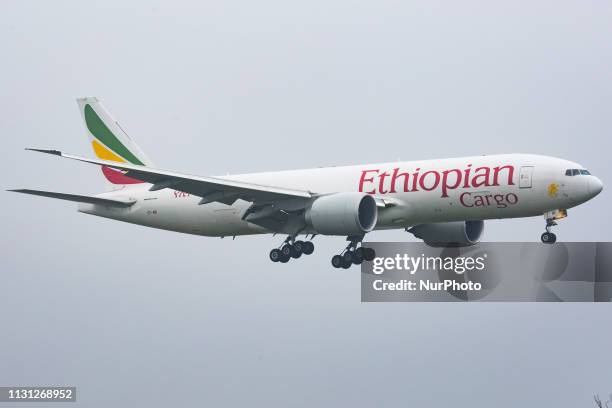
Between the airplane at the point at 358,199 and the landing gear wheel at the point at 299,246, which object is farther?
the landing gear wheel at the point at 299,246

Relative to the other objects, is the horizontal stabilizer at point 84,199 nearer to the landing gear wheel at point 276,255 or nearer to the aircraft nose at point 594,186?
the landing gear wheel at point 276,255

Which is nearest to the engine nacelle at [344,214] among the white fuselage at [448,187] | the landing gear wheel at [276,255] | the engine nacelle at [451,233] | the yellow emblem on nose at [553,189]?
the white fuselage at [448,187]

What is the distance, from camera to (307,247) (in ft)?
237

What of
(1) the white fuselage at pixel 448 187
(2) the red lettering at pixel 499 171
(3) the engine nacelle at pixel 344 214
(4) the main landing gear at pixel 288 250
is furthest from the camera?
(4) the main landing gear at pixel 288 250

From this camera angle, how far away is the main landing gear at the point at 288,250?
236 ft

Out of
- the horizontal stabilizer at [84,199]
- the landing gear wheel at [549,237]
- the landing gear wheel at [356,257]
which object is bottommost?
the landing gear wheel at [356,257]

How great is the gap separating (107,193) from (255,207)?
34.2 ft

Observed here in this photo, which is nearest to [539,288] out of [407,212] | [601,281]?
[601,281]

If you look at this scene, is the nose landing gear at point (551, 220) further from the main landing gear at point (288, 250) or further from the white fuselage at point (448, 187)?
the main landing gear at point (288, 250)

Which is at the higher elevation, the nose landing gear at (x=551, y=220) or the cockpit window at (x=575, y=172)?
the cockpit window at (x=575, y=172)

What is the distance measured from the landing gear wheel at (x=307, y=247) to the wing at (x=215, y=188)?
278 cm

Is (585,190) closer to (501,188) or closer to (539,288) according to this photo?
(501,188)

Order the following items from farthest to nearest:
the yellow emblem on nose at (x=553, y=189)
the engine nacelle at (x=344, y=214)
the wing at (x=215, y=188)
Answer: the wing at (x=215, y=188)
the engine nacelle at (x=344, y=214)
the yellow emblem on nose at (x=553, y=189)

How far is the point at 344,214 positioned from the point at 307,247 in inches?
199
